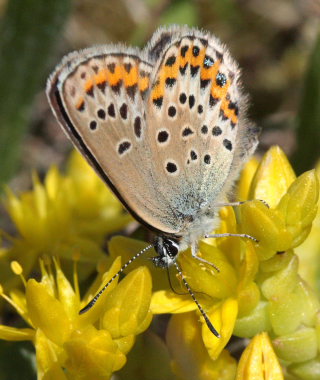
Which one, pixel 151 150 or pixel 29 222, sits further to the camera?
pixel 29 222

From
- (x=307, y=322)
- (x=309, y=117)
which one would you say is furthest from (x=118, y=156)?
(x=309, y=117)

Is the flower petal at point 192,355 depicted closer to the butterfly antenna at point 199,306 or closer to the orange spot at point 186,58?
the butterfly antenna at point 199,306

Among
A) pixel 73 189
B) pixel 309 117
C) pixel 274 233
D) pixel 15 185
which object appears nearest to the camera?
pixel 274 233

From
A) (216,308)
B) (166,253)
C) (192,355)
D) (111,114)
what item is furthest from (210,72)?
(192,355)

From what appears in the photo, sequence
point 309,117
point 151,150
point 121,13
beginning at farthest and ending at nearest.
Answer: point 121,13 → point 309,117 → point 151,150

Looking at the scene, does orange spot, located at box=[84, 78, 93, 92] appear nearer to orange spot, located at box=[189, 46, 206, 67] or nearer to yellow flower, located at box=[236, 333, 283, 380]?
orange spot, located at box=[189, 46, 206, 67]

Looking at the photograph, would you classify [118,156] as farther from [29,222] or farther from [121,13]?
[121,13]

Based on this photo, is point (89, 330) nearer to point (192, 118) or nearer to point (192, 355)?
point (192, 355)
